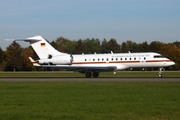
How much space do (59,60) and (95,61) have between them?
14.0 feet

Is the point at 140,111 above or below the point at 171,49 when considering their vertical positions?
below

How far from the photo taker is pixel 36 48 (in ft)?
159

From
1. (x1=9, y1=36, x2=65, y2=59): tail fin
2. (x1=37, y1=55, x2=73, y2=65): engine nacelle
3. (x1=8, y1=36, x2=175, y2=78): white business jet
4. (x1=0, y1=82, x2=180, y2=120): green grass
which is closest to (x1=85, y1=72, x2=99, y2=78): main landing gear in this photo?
(x1=8, y1=36, x2=175, y2=78): white business jet

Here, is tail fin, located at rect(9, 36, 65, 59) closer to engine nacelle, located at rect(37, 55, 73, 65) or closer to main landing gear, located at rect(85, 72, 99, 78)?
engine nacelle, located at rect(37, 55, 73, 65)

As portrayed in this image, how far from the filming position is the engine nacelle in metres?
46.4

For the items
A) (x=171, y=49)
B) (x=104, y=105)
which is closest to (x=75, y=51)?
(x=171, y=49)

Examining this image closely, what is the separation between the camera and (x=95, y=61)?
151 ft

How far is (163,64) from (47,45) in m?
14.2

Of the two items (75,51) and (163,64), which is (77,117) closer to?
(163,64)

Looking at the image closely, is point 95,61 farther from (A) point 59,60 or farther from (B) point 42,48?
(B) point 42,48

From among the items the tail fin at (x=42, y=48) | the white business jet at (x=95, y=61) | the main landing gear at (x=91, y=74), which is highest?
the tail fin at (x=42, y=48)

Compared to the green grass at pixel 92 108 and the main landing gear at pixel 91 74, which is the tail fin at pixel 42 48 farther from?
the green grass at pixel 92 108

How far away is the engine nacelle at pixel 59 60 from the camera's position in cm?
4641

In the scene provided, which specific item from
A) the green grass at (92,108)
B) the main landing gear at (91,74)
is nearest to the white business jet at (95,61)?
the main landing gear at (91,74)
